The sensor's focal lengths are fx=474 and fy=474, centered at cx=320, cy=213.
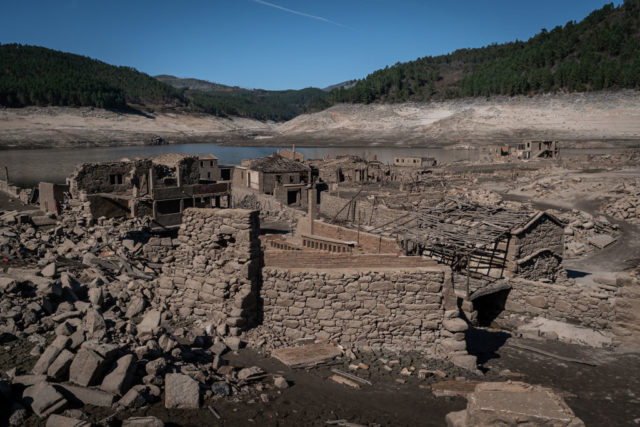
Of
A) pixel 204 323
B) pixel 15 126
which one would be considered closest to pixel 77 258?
pixel 204 323

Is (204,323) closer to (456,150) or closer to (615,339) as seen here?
(615,339)

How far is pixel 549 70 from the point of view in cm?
12331

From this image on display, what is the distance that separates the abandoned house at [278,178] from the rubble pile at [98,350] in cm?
2211

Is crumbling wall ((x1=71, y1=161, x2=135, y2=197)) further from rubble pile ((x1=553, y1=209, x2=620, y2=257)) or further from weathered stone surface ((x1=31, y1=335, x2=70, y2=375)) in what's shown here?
rubble pile ((x1=553, y1=209, x2=620, y2=257))

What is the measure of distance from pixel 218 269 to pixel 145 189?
17.4 meters

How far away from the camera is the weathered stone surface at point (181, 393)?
19.1 ft

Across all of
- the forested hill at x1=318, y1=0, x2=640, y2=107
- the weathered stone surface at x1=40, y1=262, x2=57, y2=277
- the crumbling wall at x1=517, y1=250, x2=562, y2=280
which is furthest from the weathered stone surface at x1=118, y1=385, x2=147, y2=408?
the forested hill at x1=318, y1=0, x2=640, y2=107

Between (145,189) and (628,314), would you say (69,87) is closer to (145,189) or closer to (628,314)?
(145,189)

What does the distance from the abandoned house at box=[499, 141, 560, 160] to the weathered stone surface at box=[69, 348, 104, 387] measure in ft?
196

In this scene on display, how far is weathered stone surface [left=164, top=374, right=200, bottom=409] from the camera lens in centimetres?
583

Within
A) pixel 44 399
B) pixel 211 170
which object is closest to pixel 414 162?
pixel 211 170

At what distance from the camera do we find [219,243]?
8.62 m

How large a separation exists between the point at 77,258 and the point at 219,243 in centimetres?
584

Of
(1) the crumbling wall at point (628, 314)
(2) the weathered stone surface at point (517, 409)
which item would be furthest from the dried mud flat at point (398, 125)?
(2) the weathered stone surface at point (517, 409)
